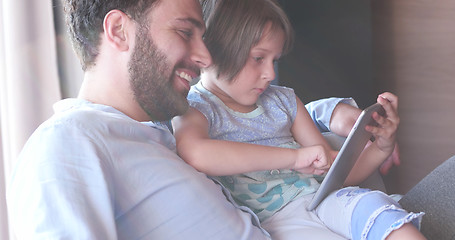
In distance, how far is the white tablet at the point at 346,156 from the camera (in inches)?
38.1

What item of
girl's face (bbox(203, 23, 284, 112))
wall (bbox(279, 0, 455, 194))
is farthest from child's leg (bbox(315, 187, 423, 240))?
wall (bbox(279, 0, 455, 194))

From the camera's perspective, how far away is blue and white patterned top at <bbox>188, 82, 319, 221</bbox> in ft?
3.80

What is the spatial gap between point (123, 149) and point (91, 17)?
322 millimetres

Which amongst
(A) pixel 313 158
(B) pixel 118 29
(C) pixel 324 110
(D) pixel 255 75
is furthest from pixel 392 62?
(B) pixel 118 29

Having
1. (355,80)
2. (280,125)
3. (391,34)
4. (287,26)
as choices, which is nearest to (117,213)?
(280,125)

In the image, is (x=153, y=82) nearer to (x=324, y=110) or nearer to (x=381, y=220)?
(x=381, y=220)

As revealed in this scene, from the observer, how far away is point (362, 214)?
98 cm

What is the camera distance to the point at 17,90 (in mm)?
1248

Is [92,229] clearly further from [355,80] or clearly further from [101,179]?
[355,80]

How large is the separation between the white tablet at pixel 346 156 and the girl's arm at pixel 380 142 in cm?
4

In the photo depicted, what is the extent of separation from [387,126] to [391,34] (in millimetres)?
1269

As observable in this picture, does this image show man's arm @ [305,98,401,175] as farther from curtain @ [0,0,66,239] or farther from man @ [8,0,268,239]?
curtain @ [0,0,66,239]

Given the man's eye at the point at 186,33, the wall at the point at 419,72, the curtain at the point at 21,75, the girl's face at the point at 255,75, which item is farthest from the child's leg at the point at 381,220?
the wall at the point at 419,72

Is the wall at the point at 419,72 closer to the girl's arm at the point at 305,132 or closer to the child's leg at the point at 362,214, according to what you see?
the girl's arm at the point at 305,132
